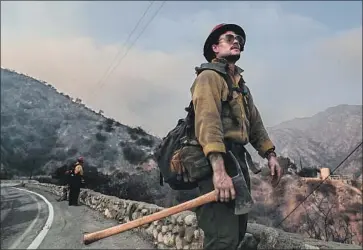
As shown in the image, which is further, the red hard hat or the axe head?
the red hard hat

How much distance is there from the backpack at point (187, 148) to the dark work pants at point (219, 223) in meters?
0.12

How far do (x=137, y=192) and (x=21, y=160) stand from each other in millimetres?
48439

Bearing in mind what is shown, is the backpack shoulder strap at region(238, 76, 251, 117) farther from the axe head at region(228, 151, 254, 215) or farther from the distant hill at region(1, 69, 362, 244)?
the distant hill at region(1, 69, 362, 244)

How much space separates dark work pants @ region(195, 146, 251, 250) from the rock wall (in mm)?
1393

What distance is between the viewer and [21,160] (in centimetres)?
6369

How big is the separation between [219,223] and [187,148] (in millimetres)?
492

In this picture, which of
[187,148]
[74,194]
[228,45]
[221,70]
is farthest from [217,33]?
[74,194]

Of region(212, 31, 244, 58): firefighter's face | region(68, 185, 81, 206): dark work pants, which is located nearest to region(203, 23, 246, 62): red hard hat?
region(212, 31, 244, 58): firefighter's face

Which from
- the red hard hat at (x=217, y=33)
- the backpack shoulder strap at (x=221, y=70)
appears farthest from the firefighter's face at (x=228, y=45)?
the backpack shoulder strap at (x=221, y=70)

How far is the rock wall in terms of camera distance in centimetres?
326

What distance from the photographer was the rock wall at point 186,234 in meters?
3.26

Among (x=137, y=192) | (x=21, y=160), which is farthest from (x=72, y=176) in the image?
(x=21, y=160)

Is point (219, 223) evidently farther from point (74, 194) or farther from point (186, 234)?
point (74, 194)

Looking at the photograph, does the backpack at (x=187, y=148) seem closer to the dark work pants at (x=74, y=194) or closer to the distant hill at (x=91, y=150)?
the dark work pants at (x=74, y=194)
